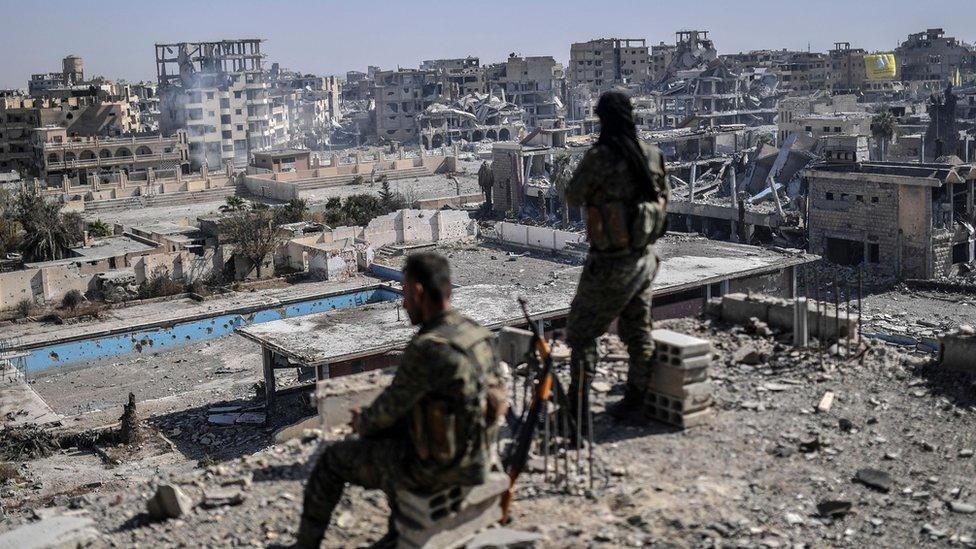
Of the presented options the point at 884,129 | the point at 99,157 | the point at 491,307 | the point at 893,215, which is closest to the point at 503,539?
the point at 491,307

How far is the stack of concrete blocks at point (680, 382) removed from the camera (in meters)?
7.03

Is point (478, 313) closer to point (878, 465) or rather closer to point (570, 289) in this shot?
point (570, 289)

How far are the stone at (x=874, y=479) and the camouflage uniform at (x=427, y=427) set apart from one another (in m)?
2.70

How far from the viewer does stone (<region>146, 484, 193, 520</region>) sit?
626 cm

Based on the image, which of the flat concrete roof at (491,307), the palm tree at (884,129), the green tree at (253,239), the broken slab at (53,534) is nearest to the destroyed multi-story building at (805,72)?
the palm tree at (884,129)

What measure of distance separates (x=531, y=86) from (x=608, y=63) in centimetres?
1434

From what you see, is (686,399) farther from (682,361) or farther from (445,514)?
(445,514)

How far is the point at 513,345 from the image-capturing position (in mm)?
8633

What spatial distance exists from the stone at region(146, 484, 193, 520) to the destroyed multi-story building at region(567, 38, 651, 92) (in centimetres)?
8655

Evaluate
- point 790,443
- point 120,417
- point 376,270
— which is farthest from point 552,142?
point 790,443

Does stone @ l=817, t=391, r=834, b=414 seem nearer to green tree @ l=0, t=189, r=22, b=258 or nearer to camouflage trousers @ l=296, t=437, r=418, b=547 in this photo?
camouflage trousers @ l=296, t=437, r=418, b=547

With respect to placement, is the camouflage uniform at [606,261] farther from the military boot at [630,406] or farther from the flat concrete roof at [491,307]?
the flat concrete roof at [491,307]

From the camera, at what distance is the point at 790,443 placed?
700 cm

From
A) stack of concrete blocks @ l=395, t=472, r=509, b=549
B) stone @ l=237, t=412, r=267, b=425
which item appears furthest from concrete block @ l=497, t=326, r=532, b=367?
stone @ l=237, t=412, r=267, b=425
